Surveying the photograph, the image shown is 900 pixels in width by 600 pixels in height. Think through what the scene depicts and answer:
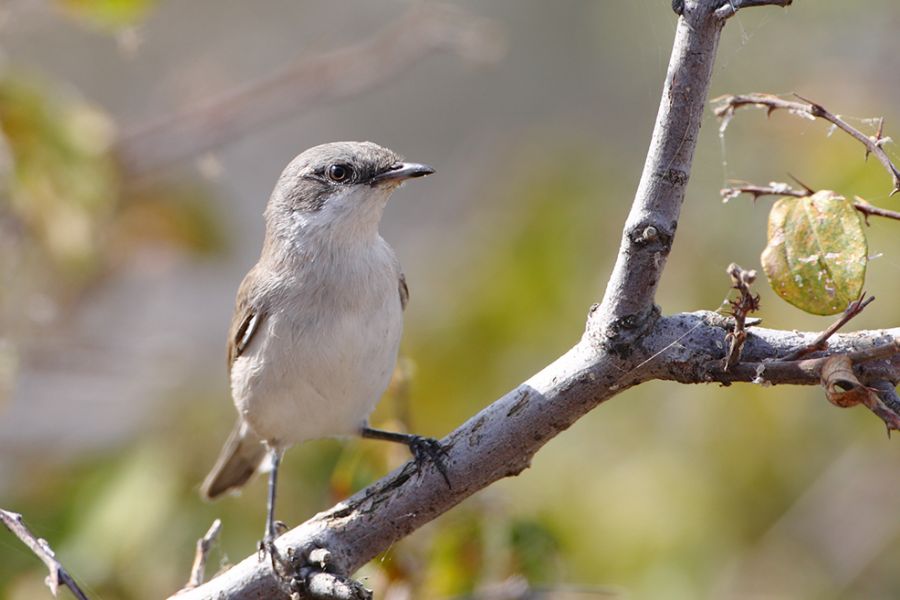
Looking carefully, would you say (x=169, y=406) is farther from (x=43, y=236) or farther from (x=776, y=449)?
(x=776, y=449)

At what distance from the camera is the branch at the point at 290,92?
4.06 meters

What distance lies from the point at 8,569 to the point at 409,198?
215 inches

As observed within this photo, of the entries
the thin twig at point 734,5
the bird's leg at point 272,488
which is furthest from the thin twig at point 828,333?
the bird's leg at point 272,488

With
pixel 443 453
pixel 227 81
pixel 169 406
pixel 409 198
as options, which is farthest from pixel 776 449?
pixel 409 198

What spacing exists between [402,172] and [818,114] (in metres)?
1.64

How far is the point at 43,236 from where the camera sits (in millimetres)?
3361

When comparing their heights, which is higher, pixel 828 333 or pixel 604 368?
pixel 604 368

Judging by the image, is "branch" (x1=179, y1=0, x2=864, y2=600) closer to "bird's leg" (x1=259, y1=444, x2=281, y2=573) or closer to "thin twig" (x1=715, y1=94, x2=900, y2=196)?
"thin twig" (x1=715, y1=94, x2=900, y2=196)

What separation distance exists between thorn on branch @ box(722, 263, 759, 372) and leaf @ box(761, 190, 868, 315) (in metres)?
0.11

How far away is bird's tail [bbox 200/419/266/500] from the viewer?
3816 mm

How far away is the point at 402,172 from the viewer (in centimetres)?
317

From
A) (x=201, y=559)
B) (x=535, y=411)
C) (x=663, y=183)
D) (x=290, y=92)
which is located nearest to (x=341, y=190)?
(x=290, y=92)

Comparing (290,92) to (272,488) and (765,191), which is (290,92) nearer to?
(272,488)

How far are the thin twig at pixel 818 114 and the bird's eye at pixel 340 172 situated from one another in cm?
163
